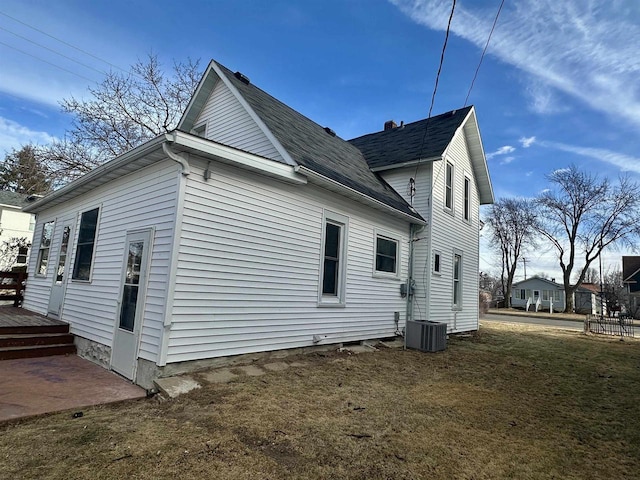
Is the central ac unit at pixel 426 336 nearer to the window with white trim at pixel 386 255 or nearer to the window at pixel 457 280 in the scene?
the window with white trim at pixel 386 255

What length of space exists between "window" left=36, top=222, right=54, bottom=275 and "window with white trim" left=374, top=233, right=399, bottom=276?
28.5ft

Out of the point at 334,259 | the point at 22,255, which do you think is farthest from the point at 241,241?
the point at 22,255

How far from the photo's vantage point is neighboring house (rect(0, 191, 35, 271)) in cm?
2188

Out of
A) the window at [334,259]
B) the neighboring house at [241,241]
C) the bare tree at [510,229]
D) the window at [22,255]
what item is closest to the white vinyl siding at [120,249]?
the neighboring house at [241,241]

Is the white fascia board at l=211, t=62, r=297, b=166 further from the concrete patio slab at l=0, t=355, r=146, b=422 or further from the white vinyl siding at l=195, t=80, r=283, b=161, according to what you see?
the concrete patio slab at l=0, t=355, r=146, b=422

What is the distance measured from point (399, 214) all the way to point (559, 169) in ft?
109

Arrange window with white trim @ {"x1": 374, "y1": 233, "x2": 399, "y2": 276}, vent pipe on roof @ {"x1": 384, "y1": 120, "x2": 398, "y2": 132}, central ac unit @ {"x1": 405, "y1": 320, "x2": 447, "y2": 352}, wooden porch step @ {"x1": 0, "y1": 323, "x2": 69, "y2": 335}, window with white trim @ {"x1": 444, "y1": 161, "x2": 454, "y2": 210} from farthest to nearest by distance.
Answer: vent pipe on roof @ {"x1": 384, "y1": 120, "x2": 398, "y2": 132}, window with white trim @ {"x1": 444, "y1": 161, "x2": 454, "y2": 210}, window with white trim @ {"x1": 374, "y1": 233, "x2": 399, "y2": 276}, central ac unit @ {"x1": 405, "y1": 320, "x2": 447, "y2": 352}, wooden porch step @ {"x1": 0, "y1": 323, "x2": 69, "y2": 335}

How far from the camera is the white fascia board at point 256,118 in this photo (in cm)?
655

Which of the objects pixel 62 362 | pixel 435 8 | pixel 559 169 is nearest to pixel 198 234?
pixel 62 362

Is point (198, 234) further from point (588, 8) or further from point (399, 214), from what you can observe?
point (588, 8)

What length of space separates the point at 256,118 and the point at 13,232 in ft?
87.4

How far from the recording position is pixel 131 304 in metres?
5.31

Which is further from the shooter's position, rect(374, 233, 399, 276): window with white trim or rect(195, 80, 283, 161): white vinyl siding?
rect(374, 233, 399, 276): window with white trim

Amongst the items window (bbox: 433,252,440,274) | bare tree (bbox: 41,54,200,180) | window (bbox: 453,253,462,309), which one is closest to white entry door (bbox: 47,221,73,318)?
bare tree (bbox: 41,54,200,180)
